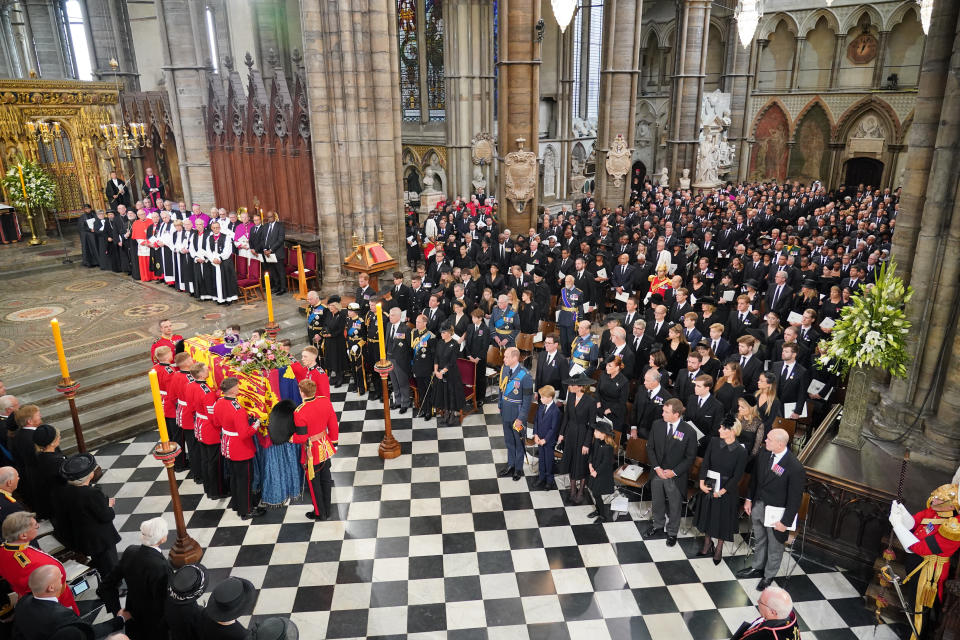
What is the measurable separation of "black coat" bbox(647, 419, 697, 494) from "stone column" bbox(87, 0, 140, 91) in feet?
79.9

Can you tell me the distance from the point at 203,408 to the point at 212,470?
0.86 metres

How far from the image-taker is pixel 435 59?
27328mm

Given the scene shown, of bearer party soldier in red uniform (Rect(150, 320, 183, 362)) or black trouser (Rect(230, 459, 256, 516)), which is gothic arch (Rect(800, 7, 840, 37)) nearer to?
bearer party soldier in red uniform (Rect(150, 320, 183, 362))

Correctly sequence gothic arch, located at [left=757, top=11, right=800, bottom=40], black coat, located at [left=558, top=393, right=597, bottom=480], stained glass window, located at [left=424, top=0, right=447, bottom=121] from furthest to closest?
gothic arch, located at [left=757, top=11, right=800, bottom=40]
stained glass window, located at [left=424, top=0, right=447, bottom=121]
black coat, located at [left=558, top=393, right=597, bottom=480]

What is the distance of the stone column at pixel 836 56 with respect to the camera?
29.0 metres

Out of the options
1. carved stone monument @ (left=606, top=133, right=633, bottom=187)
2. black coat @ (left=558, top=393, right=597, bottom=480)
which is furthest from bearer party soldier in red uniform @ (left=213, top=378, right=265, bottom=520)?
carved stone monument @ (left=606, top=133, right=633, bottom=187)

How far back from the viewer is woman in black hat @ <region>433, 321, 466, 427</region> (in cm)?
912

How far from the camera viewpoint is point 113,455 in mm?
8578

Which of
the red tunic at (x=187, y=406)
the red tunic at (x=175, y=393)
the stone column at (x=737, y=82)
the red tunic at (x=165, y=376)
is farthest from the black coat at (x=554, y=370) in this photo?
the stone column at (x=737, y=82)

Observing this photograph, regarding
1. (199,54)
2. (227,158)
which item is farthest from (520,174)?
(199,54)

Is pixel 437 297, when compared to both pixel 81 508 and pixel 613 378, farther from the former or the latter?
pixel 81 508

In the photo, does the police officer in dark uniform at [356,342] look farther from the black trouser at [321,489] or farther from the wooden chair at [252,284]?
the wooden chair at [252,284]

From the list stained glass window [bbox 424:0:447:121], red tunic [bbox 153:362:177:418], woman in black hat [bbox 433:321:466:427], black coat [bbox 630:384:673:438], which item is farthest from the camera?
A: stained glass window [bbox 424:0:447:121]

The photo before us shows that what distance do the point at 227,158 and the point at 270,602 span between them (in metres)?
13.6
